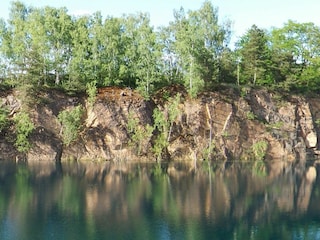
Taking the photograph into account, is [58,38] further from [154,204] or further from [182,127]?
[154,204]

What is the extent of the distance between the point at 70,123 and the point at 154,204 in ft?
109

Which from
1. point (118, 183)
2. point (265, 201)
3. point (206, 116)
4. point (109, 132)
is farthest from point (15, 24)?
point (265, 201)

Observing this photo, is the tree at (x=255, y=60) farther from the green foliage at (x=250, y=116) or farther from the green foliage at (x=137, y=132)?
the green foliage at (x=137, y=132)

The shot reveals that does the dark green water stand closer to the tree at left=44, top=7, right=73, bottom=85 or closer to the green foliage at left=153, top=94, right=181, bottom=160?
the green foliage at left=153, top=94, right=181, bottom=160

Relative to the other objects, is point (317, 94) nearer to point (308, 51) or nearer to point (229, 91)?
point (308, 51)

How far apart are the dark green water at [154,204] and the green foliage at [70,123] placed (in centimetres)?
979

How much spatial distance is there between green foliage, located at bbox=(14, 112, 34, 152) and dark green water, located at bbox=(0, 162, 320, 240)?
832cm

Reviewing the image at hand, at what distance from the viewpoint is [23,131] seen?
67000 millimetres

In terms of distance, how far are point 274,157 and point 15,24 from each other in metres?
48.4

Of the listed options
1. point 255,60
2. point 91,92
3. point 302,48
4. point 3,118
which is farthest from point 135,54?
point 302,48

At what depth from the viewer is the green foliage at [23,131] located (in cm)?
6650

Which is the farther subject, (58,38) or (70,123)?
(58,38)

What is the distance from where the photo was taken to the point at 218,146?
7356 cm

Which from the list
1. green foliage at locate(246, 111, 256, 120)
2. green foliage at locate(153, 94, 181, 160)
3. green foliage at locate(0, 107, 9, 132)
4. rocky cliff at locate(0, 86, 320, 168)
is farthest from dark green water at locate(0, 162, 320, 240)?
green foliage at locate(246, 111, 256, 120)
